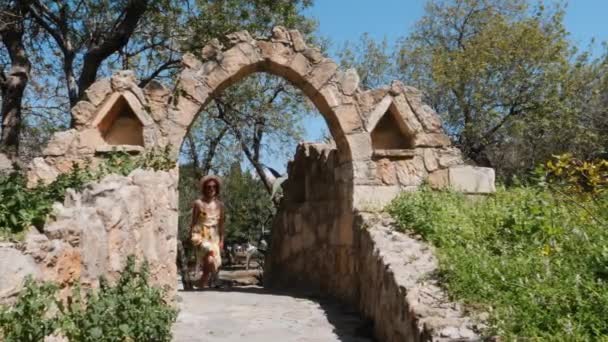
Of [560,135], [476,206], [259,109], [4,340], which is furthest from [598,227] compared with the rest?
[560,135]

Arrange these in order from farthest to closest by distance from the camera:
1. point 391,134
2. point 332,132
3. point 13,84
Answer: point 13,84, point 391,134, point 332,132

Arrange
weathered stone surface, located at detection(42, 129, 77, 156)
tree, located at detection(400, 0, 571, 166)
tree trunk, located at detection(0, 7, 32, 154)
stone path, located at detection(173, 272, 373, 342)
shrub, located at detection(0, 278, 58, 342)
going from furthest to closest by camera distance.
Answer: tree, located at detection(400, 0, 571, 166)
tree trunk, located at detection(0, 7, 32, 154)
weathered stone surface, located at detection(42, 129, 77, 156)
stone path, located at detection(173, 272, 373, 342)
shrub, located at detection(0, 278, 58, 342)

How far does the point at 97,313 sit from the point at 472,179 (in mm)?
4653

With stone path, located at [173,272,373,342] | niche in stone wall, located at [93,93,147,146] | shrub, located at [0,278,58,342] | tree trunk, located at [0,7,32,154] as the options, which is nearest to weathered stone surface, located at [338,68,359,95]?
niche in stone wall, located at [93,93,147,146]

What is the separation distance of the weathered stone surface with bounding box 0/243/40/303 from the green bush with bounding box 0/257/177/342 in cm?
5

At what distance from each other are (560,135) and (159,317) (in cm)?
1346

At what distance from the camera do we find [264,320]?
561 cm

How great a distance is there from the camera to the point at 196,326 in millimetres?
5363

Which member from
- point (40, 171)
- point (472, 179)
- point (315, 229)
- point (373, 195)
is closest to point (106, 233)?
point (40, 171)

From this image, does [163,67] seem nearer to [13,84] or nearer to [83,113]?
[13,84]

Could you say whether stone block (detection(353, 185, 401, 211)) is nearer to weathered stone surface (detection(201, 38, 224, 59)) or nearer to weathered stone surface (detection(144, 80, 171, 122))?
weathered stone surface (detection(201, 38, 224, 59))

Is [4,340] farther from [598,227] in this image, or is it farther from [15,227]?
[598,227]

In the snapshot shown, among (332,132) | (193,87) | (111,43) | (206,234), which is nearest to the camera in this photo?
(193,87)

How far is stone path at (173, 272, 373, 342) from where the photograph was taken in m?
5.02
